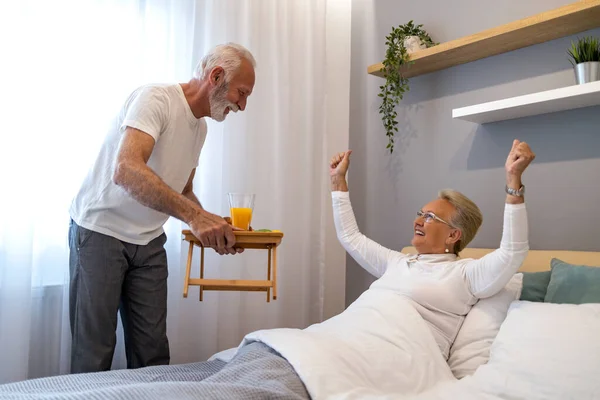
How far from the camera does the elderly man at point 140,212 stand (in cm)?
182

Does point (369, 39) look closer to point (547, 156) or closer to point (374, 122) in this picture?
point (374, 122)

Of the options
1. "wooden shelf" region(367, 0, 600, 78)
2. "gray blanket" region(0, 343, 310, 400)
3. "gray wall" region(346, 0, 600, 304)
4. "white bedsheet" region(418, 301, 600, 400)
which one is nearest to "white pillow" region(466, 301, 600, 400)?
"white bedsheet" region(418, 301, 600, 400)

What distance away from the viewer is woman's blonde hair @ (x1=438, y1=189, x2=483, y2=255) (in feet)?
7.03

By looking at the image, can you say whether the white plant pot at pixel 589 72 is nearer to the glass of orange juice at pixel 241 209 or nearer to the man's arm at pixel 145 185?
the glass of orange juice at pixel 241 209

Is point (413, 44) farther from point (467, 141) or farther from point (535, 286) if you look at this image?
point (535, 286)

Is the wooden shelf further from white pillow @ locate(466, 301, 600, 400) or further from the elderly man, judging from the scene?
white pillow @ locate(466, 301, 600, 400)

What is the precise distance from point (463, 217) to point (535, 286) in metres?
0.37

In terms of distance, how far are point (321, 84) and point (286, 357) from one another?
2.10 metres

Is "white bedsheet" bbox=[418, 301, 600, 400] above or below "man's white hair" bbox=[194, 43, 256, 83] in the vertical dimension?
below

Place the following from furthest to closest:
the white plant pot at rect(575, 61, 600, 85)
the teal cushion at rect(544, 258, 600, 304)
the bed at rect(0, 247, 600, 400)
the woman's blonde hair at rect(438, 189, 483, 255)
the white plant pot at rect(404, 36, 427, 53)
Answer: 1. the white plant pot at rect(404, 36, 427, 53)
2. the woman's blonde hair at rect(438, 189, 483, 255)
3. the white plant pot at rect(575, 61, 600, 85)
4. the teal cushion at rect(544, 258, 600, 304)
5. the bed at rect(0, 247, 600, 400)

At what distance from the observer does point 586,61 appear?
2055mm

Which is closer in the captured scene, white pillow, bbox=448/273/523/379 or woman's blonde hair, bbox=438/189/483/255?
white pillow, bbox=448/273/523/379

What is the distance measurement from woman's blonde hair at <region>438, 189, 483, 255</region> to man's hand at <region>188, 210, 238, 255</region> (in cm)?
90

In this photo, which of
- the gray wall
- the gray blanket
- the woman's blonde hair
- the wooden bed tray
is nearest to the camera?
the gray blanket
